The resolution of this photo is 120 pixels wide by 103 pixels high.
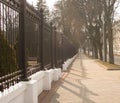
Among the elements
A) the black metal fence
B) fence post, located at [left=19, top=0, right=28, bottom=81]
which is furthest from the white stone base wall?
fence post, located at [left=19, top=0, right=28, bottom=81]

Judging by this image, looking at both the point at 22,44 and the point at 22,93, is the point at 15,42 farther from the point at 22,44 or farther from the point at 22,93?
the point at 22,93

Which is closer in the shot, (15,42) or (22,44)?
(15,42)

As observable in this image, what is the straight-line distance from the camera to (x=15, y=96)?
24.6ft

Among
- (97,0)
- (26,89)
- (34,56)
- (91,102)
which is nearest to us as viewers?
(26,89)

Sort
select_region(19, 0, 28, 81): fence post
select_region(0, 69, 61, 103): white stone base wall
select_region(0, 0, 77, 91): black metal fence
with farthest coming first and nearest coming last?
select_region(19, 0, 28, 81): fence post, select_region(0, 0, 77, 91): black metal fence, select_region(0, 69, 61, 103): white stone base wall

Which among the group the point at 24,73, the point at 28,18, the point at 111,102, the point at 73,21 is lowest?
the point at 111,102

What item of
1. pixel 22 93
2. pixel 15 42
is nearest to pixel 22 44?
pixel 15 42

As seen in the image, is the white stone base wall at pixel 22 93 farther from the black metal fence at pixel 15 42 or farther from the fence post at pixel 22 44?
the fence post at pixel 22 44

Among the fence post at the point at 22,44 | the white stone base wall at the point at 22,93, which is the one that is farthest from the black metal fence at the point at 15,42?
the white stone base wall at the point at 22,93

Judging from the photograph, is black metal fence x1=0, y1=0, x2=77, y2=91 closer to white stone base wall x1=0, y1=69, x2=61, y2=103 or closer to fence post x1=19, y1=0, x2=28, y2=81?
fence post x1=19, y1=0, x2=28, y2=81

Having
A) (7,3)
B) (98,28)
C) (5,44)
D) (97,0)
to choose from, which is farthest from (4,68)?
(98,28)

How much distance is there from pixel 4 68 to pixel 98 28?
42.9 m

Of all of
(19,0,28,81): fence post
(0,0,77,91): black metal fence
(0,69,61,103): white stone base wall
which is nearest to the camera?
(0,69,61,103): white stone base wall

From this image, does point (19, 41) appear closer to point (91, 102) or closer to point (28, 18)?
point (28, 18)
